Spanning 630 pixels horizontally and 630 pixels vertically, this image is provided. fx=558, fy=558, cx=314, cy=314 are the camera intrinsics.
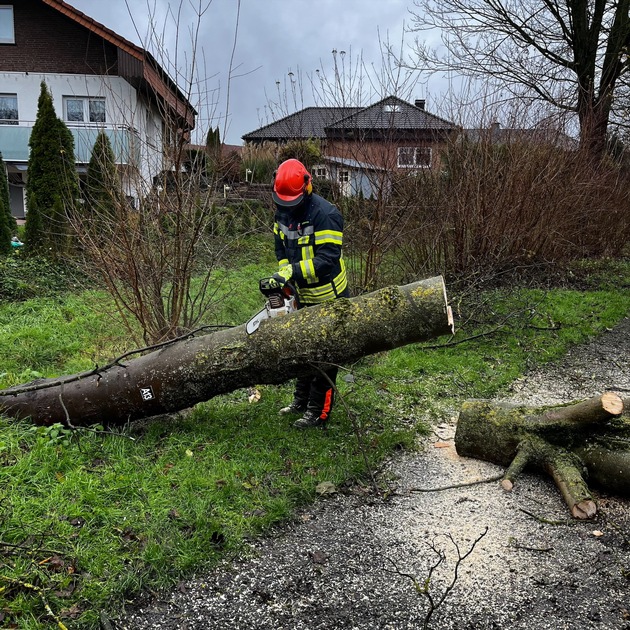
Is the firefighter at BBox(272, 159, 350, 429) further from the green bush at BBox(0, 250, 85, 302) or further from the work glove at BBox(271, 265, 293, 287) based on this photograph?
the green bush at BBox(0, 250, 85, 302)

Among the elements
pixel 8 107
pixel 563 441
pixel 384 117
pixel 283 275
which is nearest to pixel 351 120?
pixel 384 117

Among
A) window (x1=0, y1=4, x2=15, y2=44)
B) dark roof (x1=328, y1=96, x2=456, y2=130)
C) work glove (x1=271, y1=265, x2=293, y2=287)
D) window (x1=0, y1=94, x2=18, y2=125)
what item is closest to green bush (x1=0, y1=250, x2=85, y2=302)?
dark roof (x1=328, y1=96, x2=456, y2=130)

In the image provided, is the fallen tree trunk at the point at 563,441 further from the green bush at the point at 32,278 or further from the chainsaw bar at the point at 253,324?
the green bush at the point at 32,278

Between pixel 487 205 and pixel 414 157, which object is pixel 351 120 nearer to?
pixel 414 157

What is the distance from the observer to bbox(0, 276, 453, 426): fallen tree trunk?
3.74 meters

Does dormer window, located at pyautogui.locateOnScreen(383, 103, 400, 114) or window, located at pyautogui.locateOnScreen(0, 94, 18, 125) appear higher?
window, located at pyautogui.locateOnScreen(0, 94, 18, 125)

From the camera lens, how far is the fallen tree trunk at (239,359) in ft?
12.3

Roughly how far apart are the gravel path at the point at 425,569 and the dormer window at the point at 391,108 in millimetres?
4823

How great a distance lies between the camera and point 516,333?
7289mm

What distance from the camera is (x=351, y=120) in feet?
24.3

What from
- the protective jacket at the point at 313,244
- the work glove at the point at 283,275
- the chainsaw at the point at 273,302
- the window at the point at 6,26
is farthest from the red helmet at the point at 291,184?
the window at the point at 6,26

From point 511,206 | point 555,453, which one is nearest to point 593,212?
point 511,206

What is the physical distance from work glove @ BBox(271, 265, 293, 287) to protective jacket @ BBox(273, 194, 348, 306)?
0.23ft

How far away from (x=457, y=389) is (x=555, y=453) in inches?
76.8
